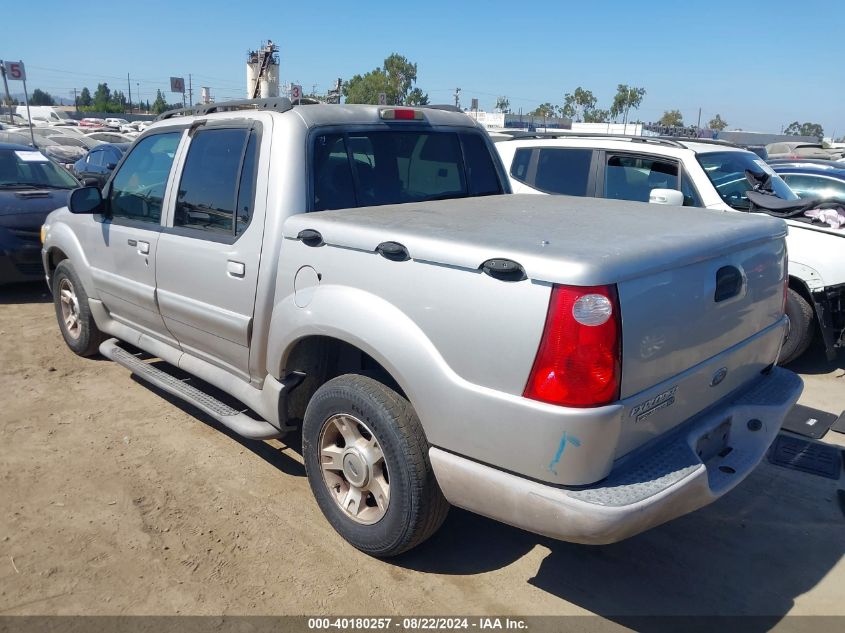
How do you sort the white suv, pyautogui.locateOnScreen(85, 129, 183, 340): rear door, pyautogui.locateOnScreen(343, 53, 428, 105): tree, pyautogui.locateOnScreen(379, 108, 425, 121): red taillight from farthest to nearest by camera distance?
pyautogui.locateOnScreen(343, 53, 428, 105): tree → the white suv → pyautogui.locateOnScreen(85, 129, 183, 340): rear door → pyautogui.locateOnScreen(379, 108, 425, 121): red taillight

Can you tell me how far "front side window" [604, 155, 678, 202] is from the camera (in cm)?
638

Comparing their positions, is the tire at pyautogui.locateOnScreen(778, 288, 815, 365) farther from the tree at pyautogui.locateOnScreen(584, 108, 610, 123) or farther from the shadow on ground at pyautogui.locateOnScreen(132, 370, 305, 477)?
the tree at pyautogui.locateOnScreen(584, 108, 610, 123)

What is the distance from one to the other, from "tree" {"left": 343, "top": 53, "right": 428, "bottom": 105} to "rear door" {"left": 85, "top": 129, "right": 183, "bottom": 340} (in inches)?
2434

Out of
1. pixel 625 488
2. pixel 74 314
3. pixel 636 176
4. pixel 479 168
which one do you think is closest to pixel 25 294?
pixel 74 314

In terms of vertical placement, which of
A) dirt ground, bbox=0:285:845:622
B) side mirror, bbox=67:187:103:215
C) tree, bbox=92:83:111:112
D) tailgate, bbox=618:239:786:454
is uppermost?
tree, bbox=92:83:111:112

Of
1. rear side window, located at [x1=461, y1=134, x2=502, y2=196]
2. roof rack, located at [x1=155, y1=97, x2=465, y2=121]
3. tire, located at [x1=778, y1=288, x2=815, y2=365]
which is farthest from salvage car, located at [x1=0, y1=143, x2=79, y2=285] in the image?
tire, located at [x1=778, y1=288, x2=815, y2=365]

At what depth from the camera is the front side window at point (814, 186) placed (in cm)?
988

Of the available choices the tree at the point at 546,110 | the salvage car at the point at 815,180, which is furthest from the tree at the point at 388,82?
the salvage car at the point at 815,180

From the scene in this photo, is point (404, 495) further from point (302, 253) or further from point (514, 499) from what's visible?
point (302, 253)

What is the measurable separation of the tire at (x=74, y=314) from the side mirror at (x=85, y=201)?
30.7 inches

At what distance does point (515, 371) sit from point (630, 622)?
1.26 meters

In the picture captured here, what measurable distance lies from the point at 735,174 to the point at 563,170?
5.42 ft

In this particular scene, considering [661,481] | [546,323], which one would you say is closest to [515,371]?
[546,323]

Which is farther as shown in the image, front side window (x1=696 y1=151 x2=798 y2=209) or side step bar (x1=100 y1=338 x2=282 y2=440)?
front side window (x1=696 y1=151 x2=798 y2=209)
